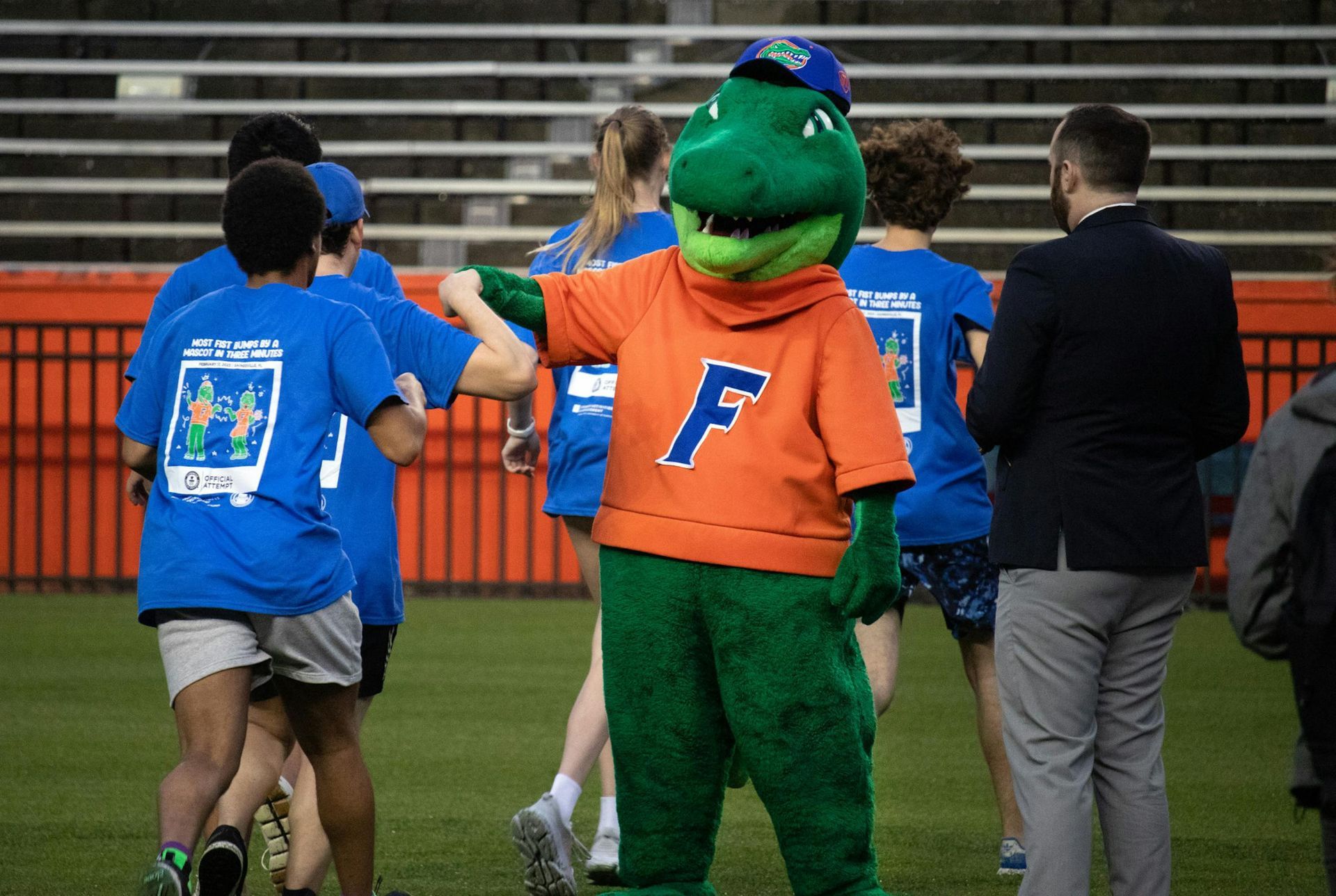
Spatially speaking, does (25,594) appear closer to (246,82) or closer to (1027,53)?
(246,82)

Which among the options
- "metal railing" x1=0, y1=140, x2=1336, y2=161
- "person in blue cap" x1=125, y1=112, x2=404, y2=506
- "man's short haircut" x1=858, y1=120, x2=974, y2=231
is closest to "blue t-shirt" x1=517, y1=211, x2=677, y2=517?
"person in blue cap" x1=125, y1=112, x2=404, y2=506

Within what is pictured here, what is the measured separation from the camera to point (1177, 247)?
9.84 ft

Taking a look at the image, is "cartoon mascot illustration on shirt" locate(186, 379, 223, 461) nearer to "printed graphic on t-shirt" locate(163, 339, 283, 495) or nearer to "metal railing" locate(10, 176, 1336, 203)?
"printed graphic on t-shirt" locate(163, 339, 283, 495)

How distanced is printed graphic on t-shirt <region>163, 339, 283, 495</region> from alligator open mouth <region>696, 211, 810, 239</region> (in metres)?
0.78

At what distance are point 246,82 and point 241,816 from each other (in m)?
9.67

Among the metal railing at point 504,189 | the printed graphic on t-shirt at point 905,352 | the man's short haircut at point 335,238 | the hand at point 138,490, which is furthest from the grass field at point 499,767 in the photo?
the metal railing at point 504,189

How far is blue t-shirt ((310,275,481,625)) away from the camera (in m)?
3.21

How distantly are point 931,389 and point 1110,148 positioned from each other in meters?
0.94

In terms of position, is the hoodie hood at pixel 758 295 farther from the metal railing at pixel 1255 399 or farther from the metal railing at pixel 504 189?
the metal railing at pixel 504 189

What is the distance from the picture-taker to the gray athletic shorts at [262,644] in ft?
8.98

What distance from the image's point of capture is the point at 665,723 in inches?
105

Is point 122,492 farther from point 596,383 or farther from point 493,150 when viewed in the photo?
point 596,383

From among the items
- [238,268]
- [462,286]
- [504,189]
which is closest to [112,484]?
[504,189]

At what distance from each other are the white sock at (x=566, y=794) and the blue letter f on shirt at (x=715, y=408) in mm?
1190
